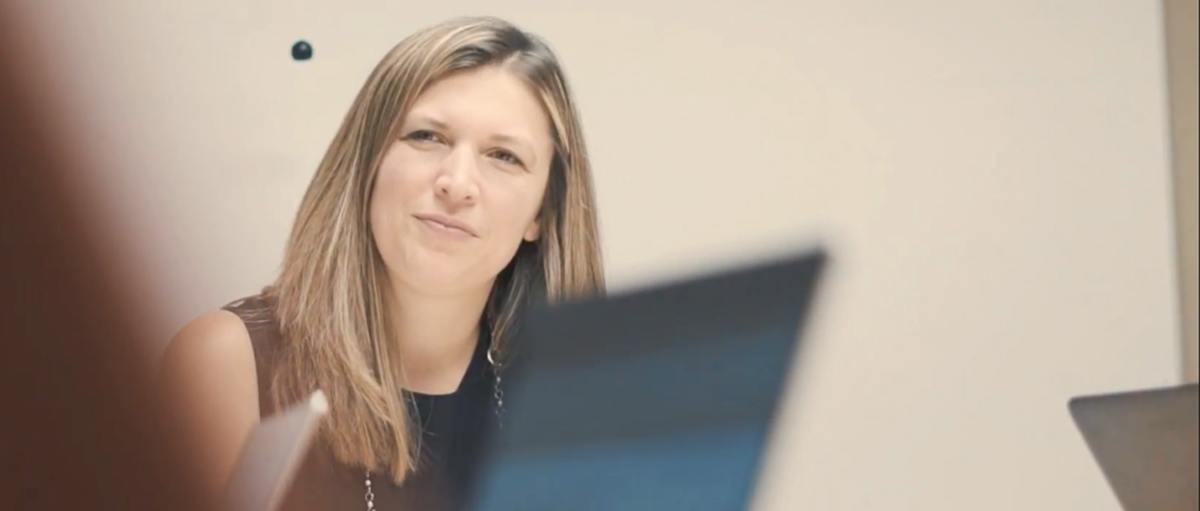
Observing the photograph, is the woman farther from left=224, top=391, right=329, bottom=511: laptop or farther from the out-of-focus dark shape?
the out-of-focus dark shape

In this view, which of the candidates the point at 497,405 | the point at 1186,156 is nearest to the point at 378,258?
the point at 497,405

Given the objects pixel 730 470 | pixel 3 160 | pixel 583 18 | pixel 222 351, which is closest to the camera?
pixel 3 160

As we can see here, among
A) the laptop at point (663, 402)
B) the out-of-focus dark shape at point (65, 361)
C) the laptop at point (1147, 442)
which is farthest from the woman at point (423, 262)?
the out-of-focus dark shape at point (65, 361)

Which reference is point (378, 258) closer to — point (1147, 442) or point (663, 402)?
point (663, 402)

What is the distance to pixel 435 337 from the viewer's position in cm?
87

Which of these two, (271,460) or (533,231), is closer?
(271,460)

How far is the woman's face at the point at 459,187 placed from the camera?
2.76ft

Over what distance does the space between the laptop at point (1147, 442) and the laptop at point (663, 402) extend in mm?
152

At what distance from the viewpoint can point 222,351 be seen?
0.78 meters

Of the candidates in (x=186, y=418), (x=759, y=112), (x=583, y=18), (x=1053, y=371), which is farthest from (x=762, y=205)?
(x=186, y=418)

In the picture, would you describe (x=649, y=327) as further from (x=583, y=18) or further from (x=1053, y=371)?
(x=1053, y=371)

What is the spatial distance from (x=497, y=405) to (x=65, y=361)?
77 centimetres

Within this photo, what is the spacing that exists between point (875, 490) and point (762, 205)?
0.27 meters

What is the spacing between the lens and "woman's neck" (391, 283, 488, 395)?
858 millimetres
